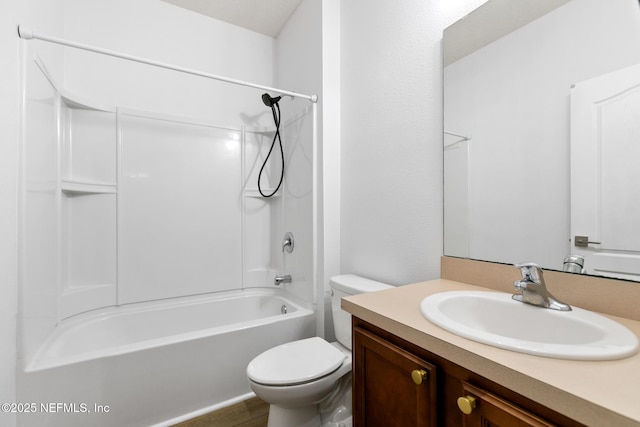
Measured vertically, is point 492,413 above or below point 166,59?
below

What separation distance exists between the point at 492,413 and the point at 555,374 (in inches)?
5.6

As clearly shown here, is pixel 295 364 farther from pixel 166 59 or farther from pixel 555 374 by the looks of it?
pixel 166 59

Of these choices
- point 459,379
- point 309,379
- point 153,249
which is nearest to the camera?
point 459,379

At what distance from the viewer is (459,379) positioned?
62cm

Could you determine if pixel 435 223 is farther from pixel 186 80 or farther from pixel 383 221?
pixel 186 80

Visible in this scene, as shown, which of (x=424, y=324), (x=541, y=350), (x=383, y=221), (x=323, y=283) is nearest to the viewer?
(x=541, y=350)

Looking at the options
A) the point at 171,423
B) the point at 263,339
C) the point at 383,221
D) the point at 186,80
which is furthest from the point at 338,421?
the point at 186,80

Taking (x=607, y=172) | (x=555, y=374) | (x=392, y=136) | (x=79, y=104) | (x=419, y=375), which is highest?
(x=79, y=104)

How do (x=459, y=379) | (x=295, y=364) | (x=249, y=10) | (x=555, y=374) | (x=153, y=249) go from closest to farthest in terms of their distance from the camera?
(x=555, y=374)
(x=459, y=379)
(x=295, y=364)
(x=153, y=249)
(x=249, y=10)

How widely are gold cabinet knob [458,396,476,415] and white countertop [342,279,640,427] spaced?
0.19 feet

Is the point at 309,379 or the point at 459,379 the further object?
the point at 309,379

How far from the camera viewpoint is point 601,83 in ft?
2.66

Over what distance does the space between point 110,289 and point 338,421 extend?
5.74 feet

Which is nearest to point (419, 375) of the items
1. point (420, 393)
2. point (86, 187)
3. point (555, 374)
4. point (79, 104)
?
point (420, 393)
